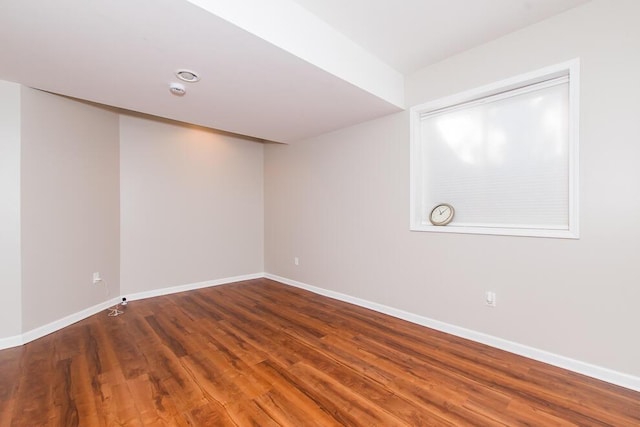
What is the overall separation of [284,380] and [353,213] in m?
2.18

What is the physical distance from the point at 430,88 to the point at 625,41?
4.50ft

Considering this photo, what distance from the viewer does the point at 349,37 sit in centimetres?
244

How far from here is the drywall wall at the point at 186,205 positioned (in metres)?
3.83

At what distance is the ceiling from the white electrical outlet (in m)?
2.06

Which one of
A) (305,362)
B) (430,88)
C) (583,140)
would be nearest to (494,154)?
(583,140)

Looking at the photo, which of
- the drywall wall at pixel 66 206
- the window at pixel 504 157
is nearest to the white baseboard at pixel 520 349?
the window at pixel 504 157

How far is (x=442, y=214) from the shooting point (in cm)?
293

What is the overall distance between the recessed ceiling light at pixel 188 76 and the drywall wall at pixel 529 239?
6.47ft

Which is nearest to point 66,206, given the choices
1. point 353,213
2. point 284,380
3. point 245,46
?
point 245,46

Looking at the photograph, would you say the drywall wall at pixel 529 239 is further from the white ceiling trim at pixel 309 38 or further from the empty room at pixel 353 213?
the white ceiling trim at pixel 309 38

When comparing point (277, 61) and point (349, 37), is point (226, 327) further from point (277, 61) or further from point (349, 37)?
point (349, 37)

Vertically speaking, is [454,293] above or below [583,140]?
below

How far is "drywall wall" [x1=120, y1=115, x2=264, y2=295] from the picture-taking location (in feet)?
12.6

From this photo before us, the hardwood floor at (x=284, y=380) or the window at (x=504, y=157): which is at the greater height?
the window at (x=504, y=157)
